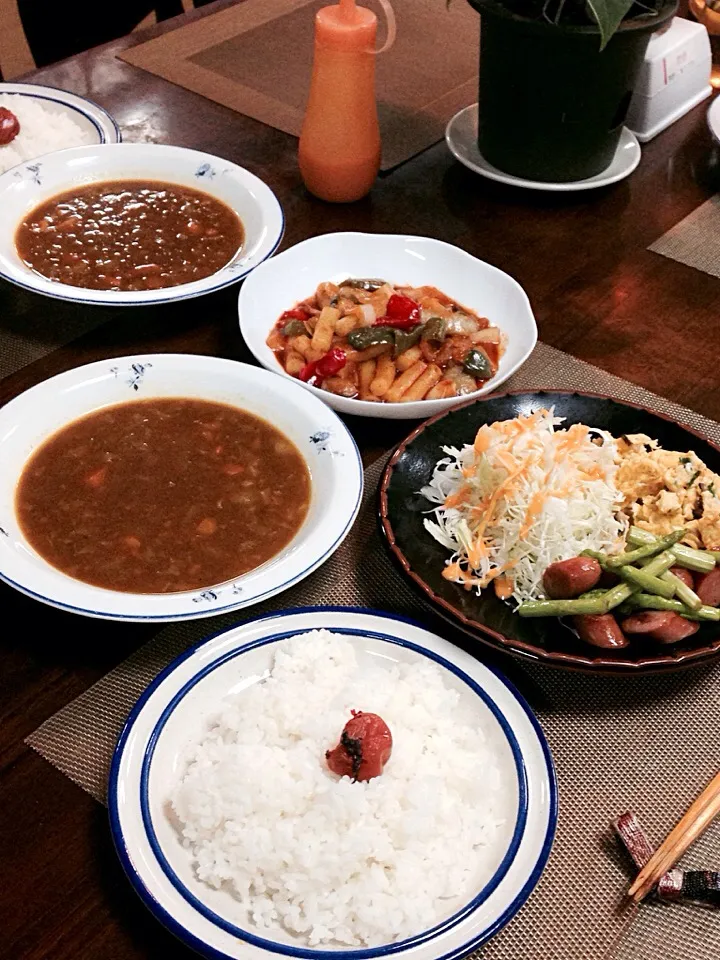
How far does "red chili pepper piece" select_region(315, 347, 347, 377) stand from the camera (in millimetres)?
1841

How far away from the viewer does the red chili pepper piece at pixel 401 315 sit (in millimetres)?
1943

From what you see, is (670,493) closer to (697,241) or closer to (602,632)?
(602,632)

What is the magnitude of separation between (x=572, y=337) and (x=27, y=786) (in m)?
1.43

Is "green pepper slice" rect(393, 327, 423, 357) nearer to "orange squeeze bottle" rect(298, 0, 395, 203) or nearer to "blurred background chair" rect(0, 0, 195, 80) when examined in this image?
"orange squeeze bottle" rect(298, 0, 395, 203)

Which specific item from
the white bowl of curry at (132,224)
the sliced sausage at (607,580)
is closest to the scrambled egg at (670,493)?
the sliced sausage at (607,580)

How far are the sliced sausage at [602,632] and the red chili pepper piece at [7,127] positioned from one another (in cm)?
193

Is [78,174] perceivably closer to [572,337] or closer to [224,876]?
[572,337]

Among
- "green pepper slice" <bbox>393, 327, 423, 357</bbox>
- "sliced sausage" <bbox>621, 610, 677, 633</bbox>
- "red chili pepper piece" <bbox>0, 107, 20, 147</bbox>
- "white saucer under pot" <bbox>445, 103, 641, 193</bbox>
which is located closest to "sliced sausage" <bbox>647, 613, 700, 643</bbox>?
"sliced sausage" <bbox>621, 610, 677, 633</bbox>

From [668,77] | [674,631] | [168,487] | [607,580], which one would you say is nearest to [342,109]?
[668,77]

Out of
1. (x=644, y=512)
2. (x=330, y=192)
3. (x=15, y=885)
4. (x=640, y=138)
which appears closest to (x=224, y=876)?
(x=15, y=885)

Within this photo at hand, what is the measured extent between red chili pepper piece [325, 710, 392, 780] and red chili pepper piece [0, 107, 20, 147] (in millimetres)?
1928

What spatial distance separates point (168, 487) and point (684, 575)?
81 centimetres

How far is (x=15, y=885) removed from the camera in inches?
46.4

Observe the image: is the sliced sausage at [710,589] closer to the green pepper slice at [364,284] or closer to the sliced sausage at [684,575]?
the sliced sausage at [684,575]
